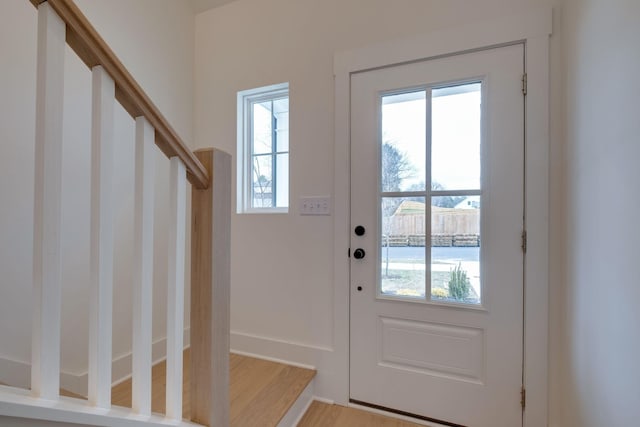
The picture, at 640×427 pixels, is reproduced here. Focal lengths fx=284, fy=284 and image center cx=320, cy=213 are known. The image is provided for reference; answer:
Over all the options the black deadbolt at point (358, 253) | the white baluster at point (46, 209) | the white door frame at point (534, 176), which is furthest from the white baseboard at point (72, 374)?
the white door frame at point (534, 176)

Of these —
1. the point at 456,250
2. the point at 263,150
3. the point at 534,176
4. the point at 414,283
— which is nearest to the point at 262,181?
the point at 263,150

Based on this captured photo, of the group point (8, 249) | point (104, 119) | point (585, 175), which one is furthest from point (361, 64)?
point (8, 249)

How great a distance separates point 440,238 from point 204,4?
7.66ft

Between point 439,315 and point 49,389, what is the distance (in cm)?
154

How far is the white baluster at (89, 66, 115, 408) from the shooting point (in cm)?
67

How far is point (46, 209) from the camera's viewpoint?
569 mm

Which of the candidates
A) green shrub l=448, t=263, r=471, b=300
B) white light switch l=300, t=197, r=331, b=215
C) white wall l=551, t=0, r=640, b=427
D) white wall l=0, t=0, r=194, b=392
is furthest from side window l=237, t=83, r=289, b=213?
white wall l=551, t=0, r=640, b=427

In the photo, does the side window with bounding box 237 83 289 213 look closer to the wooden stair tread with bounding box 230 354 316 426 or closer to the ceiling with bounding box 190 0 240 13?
the ceiling with bounding box 190 0 240 13

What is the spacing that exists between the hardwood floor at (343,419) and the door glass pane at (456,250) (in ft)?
2.38

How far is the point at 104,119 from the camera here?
0.68 meters

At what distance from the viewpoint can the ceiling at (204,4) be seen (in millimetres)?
2070

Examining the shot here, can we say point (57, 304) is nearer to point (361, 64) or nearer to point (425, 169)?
point (425, 169)

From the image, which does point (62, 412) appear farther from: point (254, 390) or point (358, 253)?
point (358, 253)

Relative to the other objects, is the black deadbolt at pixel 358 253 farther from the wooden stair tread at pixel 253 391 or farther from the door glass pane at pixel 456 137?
the wooden stair tread at pixel 253 391
